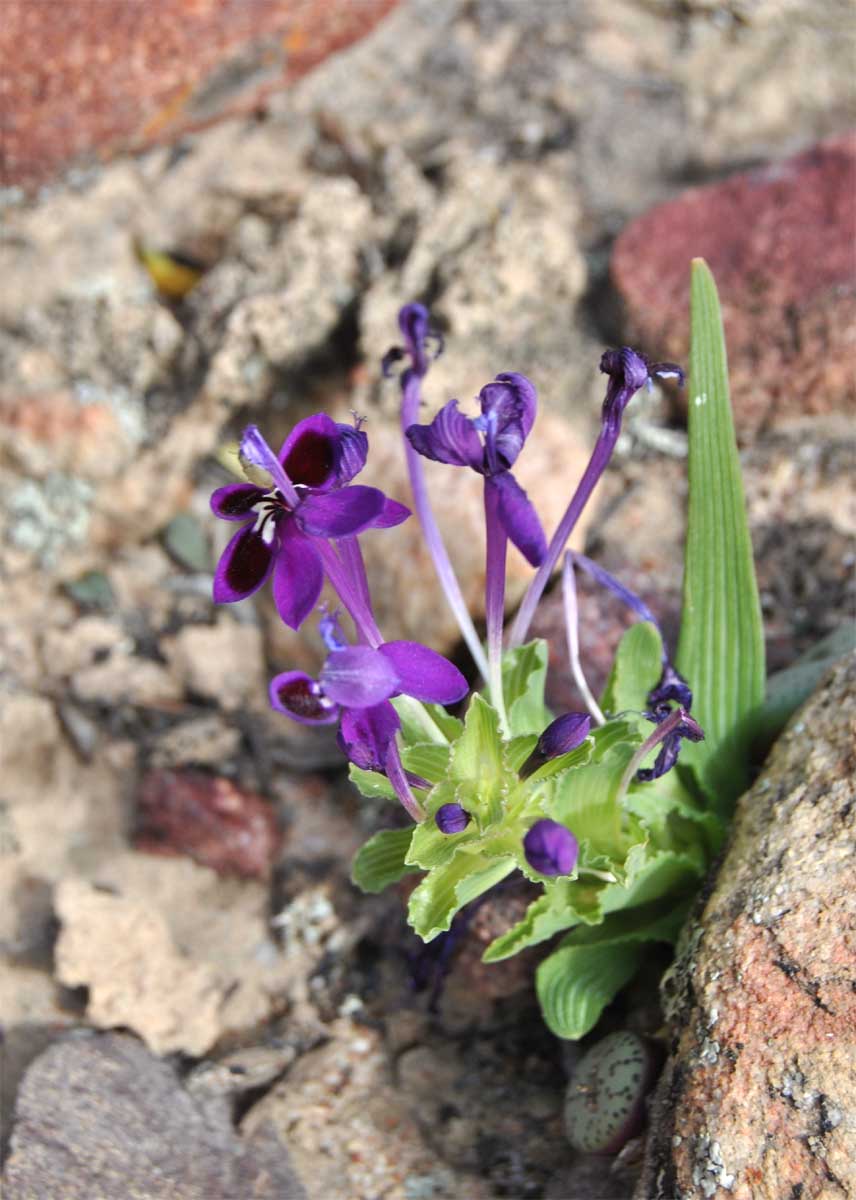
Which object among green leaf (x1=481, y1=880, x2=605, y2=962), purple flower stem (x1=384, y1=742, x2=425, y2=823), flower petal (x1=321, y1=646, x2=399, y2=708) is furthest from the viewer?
green leaf (x1=481, y1=880, x2=605, y2=962)

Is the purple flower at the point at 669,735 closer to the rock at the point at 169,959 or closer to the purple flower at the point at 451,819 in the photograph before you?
the purple flower at the point at 451,819

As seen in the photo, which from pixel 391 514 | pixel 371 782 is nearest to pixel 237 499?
pixel 391 514

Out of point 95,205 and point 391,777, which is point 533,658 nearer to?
point 391,777

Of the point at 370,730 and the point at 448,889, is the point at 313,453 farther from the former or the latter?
the point at 448,889

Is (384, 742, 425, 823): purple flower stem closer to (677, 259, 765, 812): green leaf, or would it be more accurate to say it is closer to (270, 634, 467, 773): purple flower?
(270, 634, 467, 773): purple flower

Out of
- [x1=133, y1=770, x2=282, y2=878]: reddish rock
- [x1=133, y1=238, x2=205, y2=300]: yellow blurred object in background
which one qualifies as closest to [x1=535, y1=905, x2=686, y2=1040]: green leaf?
[x1=133, y1=770, x2=282, y2=878]: reddish rock
